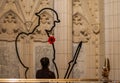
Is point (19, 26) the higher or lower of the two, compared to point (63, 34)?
higher

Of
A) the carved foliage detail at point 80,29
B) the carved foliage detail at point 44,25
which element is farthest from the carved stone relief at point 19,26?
the carved foliage detail at point 80,29

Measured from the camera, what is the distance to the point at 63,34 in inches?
154

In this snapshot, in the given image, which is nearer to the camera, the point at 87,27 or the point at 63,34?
the point at 63,34

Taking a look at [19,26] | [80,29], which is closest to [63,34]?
[80,29]

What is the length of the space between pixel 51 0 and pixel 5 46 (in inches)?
33.4

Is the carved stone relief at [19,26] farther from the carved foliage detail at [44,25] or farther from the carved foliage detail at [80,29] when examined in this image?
the carved foliage detail at [80,29]

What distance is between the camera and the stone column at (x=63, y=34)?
3889 mm

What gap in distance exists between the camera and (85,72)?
400cm

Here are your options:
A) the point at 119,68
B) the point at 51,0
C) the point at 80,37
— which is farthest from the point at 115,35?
the point at 51,0

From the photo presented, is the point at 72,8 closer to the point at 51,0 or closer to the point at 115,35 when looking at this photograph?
the point at 51,0

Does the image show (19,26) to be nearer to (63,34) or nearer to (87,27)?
(63,34)

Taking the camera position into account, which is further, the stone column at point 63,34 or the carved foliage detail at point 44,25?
the carved foliage detail at point 44,25

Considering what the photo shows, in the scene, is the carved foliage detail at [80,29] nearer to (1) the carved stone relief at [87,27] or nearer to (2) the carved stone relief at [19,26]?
(1) the carved stone relief at [87,27]

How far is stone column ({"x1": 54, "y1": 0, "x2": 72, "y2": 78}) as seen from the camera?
12.8ft
